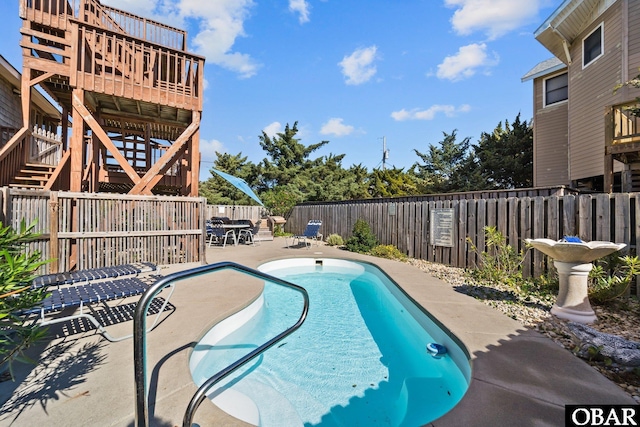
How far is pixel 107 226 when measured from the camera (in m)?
5.92

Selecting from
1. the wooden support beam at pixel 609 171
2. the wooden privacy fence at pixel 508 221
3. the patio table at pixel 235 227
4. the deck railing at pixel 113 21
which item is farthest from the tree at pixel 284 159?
the wooden support beam at pixel 609 171

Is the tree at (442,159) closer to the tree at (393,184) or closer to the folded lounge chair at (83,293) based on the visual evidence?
the tree at (393,184)

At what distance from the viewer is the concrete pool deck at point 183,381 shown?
1778 mm

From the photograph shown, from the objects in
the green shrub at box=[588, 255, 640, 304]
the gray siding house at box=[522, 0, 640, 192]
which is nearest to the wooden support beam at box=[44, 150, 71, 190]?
the green shrub at box=[588, 255, 640, 304]

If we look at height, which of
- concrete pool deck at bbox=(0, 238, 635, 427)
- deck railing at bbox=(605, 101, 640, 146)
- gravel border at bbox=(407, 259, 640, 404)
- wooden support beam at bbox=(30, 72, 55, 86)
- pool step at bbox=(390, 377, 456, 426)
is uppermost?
wooden support beam at bbox=(30, 72, 55, 86)

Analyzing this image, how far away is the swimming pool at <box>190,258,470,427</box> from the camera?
244 centimetres

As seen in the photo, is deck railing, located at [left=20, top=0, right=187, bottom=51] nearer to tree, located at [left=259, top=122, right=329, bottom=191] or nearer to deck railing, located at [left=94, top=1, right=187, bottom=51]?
deck railing, located at [left=94, top=1, right=187, bottom=51]

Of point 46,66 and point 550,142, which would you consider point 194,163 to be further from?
point 550,142

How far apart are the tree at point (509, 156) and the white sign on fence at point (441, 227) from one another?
32.4ft

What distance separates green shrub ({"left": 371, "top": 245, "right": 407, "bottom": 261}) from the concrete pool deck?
15.8 feet

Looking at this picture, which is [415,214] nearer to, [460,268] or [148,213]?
[460,268]

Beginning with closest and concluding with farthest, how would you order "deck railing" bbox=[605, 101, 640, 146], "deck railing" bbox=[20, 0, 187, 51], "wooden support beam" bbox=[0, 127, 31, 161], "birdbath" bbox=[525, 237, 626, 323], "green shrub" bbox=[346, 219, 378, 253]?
"birdbath" bbox=[525, 237, 626, 323], "wooden support beam" bbox=[0, 127, 31, 161], "deck railing" bbox=[605, 101, 640, 146], "deck railing" bbox=[20, 0, 187, 51], "green shrub" bbox=[346, 219, 378, 253]

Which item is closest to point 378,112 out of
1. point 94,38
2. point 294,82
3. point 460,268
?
point 294,82

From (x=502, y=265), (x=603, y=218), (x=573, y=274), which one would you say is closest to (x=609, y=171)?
(x=603, y=218)
